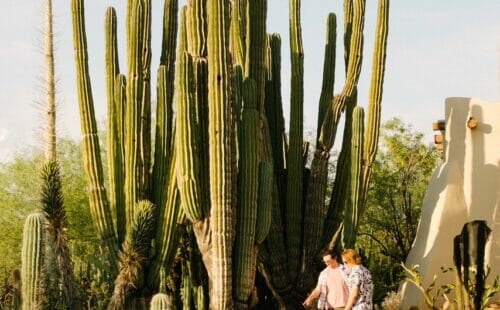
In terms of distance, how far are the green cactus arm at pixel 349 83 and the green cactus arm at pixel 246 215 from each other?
1810mm

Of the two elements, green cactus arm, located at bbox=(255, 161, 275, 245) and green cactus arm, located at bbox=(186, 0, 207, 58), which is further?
green cactus arm, located at bbox=(255, 161, 275, 245)

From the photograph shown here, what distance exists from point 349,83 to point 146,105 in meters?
2.83

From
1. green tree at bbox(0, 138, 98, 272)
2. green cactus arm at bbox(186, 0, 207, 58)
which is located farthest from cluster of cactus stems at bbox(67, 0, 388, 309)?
green tree at bbox(0, 138, 98, 272)

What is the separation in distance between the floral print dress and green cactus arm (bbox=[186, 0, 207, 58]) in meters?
3.28

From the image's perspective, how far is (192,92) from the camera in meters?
10.3

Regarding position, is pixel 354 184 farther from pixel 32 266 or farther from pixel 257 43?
pixel 32 266

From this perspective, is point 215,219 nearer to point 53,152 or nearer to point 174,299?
point 174,299

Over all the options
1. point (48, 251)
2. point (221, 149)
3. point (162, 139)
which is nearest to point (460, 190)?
point (162, 139)

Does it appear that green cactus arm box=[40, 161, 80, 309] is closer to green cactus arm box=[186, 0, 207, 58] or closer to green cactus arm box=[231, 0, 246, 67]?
green cactus arm box=[186, 0, 207, 58]

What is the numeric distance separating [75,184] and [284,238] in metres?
7.83

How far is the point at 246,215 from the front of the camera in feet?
34.3

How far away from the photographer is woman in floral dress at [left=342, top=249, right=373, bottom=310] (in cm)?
873

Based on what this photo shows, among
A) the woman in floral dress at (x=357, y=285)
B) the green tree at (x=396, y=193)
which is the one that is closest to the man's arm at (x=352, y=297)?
the woman in floral dress at (x=357, y=285)

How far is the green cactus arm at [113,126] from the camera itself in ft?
37.3
